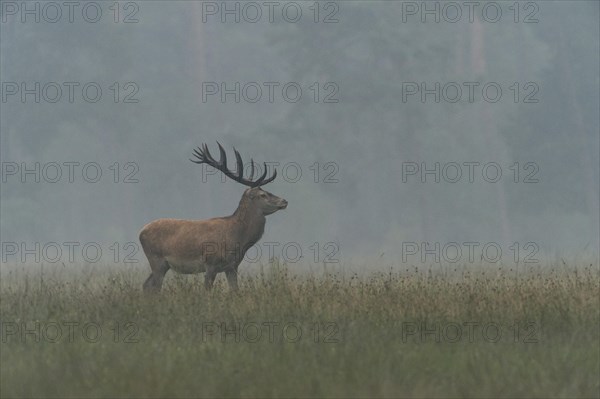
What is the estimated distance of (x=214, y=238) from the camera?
14422 millimetres

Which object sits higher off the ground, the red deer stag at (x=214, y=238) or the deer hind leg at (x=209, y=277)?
the red deer stag at (x=214, y=238)

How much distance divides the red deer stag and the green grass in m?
0.47

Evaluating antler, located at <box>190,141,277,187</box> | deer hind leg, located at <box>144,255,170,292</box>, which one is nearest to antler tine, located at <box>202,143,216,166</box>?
antler, located at <box>190,141,277,187</box>

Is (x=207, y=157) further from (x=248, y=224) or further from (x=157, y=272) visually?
(x=157, y=272)

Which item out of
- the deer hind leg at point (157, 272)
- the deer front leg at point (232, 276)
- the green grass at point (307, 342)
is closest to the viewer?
the green grass at point (307, 342)

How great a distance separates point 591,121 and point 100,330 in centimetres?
3585

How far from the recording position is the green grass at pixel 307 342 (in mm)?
7973

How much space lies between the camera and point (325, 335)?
998 centimetres

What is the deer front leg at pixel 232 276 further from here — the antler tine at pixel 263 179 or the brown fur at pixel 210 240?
the antler tine at pixel 263 179

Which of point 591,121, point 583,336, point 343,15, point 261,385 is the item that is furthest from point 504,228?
point 261,385

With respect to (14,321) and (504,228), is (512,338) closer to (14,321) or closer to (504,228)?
(14,321)

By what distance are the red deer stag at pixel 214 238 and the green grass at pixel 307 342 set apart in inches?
18.3

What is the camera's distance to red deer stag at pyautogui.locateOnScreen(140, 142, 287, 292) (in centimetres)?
1433

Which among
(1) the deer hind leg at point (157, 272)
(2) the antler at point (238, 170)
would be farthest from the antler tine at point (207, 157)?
(1) the deer hind leg at point (157, 272)
